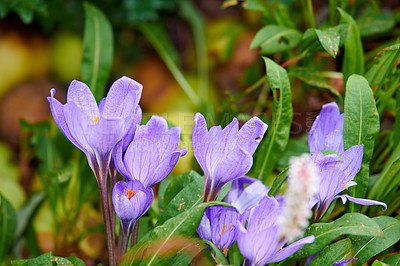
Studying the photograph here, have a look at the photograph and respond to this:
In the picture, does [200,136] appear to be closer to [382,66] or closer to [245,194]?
[245,194]

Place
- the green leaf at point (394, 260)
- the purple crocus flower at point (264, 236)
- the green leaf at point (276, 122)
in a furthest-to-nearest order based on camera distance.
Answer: the green leaf at point (276, 122) < the green leaf at point (394, 260) < the purple crocus flower at point (264, 236)

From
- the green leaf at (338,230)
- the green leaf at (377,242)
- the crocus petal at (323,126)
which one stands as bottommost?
the green leaf at (377,242)

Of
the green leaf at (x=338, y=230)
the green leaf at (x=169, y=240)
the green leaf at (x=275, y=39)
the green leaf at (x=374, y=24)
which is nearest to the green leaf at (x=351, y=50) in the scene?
the green leaf at (x=275, y=39)

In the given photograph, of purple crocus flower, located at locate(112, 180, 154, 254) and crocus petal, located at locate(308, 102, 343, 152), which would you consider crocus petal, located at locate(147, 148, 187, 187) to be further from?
crocus petal, located at locate(308, 102, 343, 152)

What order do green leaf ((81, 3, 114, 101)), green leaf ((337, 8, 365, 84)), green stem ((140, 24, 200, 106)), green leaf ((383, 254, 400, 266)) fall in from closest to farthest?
1. green leaf ((383, 254, 400, 266))
2. green leaf ((337, 8, 365, 84))
3. green leaf ((81, 3, 114, 101))
4. green stem ((140, 24, 200, 106))

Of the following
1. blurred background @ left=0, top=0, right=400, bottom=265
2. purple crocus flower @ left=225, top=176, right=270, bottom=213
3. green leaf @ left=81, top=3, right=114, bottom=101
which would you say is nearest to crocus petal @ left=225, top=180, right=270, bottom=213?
purple crocus flower @ left=225, top=176, right=270, bottom=213

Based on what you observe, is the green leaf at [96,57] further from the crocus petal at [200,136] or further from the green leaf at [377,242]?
the green leaf at [377,242]
